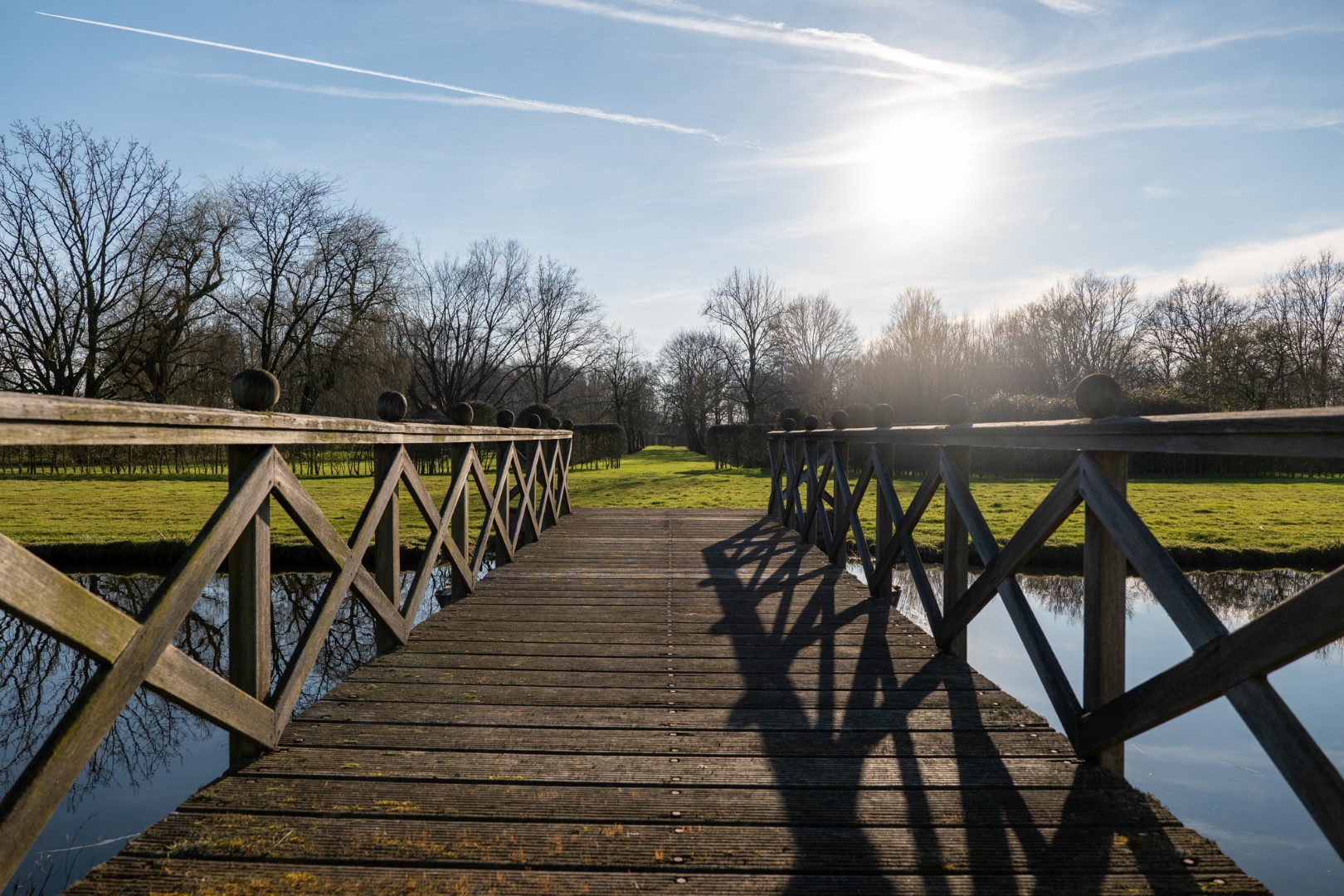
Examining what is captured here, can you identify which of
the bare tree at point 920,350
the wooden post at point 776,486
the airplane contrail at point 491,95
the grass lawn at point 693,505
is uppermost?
the airplane contrail at point 491,95

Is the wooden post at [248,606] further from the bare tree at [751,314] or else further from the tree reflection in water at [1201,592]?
the bare tree at [751,314]

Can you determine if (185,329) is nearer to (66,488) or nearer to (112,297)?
(112,297)

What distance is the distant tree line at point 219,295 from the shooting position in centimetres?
2014

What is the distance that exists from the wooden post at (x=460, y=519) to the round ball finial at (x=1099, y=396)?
3131 mm

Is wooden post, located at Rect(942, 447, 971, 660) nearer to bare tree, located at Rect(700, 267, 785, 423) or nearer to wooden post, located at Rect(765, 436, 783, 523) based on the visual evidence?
wooden post, located at Rect(765, 436, 783, 523)

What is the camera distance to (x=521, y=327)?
38469 mm

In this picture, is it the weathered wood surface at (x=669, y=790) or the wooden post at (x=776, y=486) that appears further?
the wooden post at (x=776, y=486)

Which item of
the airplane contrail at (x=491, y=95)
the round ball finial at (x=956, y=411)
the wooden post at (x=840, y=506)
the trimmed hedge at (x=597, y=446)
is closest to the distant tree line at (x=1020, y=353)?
the trimmed hedge at (x=597, y=446)

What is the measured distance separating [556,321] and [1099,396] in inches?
1493

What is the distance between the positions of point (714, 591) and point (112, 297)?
77.5ft

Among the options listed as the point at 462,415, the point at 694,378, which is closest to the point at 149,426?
the point at 462,415

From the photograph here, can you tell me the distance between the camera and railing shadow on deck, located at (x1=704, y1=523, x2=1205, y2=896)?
5.28 feet

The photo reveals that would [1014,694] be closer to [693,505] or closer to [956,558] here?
[956,558]

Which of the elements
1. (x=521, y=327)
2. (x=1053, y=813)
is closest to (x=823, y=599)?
(x=1053, y=813)
